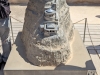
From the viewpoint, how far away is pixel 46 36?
168 inches

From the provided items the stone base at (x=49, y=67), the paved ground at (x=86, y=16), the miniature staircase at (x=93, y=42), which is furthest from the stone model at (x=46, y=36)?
the paved ground at (x=86, y=16)

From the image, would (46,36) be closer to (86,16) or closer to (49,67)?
(49,67)

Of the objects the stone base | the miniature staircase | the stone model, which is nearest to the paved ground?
the miniature staircase

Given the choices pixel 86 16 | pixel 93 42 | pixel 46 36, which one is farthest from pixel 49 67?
pixel 86 16

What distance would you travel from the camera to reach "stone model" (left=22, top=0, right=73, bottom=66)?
4.24 metres

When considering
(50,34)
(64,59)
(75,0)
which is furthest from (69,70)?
(75,0)

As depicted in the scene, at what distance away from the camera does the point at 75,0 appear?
11.2 metres

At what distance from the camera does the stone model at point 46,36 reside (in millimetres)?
4238

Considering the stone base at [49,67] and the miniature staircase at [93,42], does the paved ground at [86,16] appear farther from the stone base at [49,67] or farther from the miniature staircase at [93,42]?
the stone base at [49,67]

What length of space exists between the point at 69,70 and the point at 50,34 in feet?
2.84

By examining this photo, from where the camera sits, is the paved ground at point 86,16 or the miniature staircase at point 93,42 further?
the paved ground at point 86,16

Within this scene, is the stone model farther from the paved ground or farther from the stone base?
the paved ground

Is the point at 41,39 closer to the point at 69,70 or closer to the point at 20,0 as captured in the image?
the point at 69,70

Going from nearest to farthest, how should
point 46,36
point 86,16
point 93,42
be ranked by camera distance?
point 46,36 < point 93,42 < point 86,16
